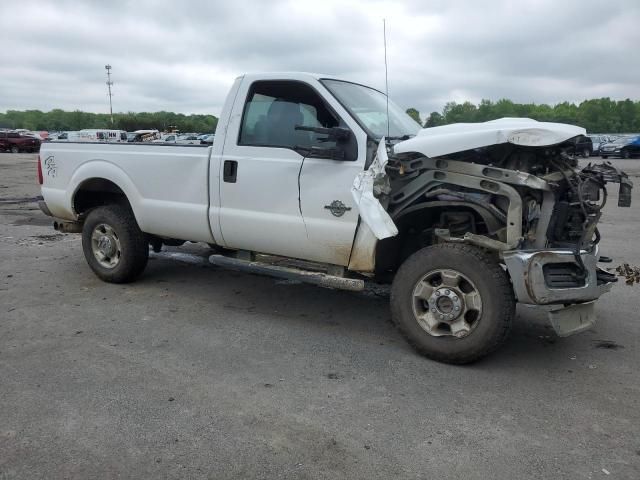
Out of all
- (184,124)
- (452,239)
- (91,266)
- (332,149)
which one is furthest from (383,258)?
(184,124)

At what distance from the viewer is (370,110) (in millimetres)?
4750

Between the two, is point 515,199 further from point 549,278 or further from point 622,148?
point 622,148

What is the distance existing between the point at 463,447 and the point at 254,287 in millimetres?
3373

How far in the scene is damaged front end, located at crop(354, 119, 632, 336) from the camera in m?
3.64

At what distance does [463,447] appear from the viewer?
2.91m

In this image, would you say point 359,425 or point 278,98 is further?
point 278,98

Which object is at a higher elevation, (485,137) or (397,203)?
(485,137)

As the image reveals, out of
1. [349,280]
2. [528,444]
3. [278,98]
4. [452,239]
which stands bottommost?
[528,444]

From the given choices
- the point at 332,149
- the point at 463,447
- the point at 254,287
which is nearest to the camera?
the point at 463,447

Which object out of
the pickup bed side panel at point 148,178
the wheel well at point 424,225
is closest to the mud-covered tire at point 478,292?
the wheel well at point 424,225

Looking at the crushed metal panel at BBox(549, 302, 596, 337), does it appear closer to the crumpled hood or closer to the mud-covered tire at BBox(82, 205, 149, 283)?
the crumpled hood

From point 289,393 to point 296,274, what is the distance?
124 cm

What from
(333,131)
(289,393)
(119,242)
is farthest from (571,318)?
(119,242)

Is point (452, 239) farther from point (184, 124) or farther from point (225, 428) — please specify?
point (184, 124)
